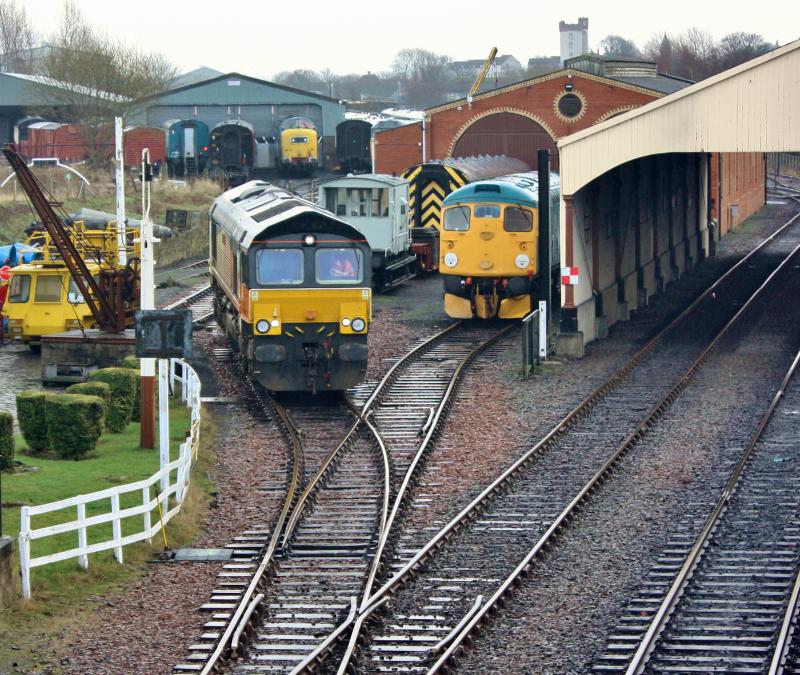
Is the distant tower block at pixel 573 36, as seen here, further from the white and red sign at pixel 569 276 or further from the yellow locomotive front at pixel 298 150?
the white and red sign at pixel 569 276

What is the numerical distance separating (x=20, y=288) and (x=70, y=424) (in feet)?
Answer: 36.4

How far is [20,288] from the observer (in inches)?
1131

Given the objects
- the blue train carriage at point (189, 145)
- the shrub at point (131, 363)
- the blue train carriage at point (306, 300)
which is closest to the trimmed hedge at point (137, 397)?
the shrub at point (131, 363)

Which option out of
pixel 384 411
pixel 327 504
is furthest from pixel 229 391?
pixel 327 504

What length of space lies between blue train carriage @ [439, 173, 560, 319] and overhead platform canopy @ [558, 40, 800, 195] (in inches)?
129

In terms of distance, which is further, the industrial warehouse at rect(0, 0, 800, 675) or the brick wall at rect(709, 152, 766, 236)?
the brick wall at rect(709, 152, 766, 236)

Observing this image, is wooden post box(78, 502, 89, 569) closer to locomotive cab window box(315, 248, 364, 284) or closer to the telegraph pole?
the telegraph pole

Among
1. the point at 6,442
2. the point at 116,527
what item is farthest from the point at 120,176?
the point at 116,527

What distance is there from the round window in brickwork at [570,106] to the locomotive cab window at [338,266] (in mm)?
34229

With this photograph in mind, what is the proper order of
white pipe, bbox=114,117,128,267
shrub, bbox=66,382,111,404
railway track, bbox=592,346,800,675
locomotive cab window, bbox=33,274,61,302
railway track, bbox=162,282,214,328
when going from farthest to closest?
railway track, bbox=162,282,214,328, locomotive cab window, bbox=33,274,61,302, shrub, bbox=66,382,111,404, white pipe, bbox=114,117,128,267, railway track, bbox=592,346,800,675

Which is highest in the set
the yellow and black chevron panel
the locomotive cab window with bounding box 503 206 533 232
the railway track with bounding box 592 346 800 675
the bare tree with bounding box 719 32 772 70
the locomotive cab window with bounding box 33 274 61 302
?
the bare tree with bounding box 719 32 772 70

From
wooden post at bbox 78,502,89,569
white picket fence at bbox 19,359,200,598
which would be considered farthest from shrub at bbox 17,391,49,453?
wooden post at bbox 78,502,89,569

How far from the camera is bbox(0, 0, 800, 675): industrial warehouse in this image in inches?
474

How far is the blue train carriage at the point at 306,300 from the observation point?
21500 millimetres
